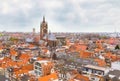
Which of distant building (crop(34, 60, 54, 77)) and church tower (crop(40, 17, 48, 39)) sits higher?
church tower (crop(40, 17, 48, 39))

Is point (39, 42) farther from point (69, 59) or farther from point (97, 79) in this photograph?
point (97, 79)

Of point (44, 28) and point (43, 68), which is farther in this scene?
point (44, 28)

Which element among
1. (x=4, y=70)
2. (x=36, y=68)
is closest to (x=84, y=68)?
(x=36, y=68)

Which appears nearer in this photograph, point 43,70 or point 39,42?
point 43,70

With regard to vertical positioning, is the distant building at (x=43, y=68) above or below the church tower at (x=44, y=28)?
below

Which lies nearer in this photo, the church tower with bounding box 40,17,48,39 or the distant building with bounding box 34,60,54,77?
the distant building with bounding box 34,60,54,77

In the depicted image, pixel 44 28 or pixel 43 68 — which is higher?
pixel 44 28

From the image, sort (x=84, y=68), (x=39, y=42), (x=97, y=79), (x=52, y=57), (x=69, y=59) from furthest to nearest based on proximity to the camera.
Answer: (x=39, y=42)
(x=52, y=57)
(x=69, y=59)
(x=84, y=68)
(x=97, y=79)

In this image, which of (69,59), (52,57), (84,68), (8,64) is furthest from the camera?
(52,57)

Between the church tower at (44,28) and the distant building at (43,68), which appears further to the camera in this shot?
the church tower at (44,28)
